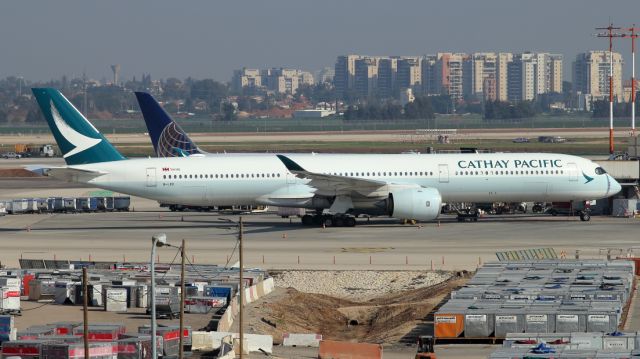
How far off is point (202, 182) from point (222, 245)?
7.59 metres

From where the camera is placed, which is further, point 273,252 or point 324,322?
point 273,252

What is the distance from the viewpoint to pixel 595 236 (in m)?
66.6

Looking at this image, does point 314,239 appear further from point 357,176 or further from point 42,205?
point 42,205

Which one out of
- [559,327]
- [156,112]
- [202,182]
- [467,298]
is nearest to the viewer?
[559,327]

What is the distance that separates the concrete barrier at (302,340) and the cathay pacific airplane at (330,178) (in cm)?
2804

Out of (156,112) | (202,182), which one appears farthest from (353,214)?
(156,112)

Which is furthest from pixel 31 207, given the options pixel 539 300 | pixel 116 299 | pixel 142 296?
pixel 539 300

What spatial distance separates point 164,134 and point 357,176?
2056 centimetres

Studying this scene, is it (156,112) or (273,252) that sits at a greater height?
(156,112)

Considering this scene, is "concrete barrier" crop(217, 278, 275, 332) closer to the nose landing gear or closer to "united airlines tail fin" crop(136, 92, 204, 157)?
the nose landing gear

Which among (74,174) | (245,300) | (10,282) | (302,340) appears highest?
(74,174)

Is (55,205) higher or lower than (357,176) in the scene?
lower

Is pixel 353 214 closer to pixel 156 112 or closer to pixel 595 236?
pixel 595 236

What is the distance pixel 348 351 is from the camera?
36969mm
